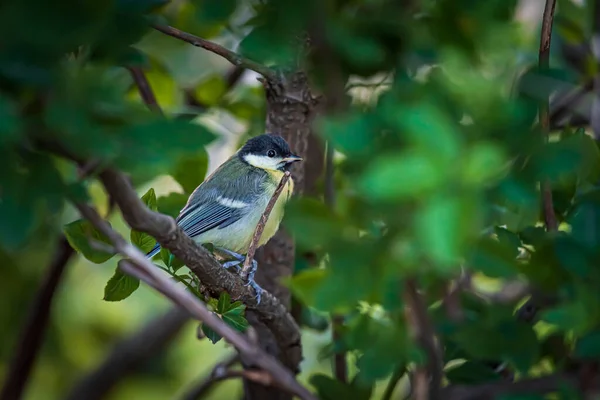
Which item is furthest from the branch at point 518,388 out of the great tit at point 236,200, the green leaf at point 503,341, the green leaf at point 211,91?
the green leaf at point 211,91

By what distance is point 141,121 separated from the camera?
0.81m

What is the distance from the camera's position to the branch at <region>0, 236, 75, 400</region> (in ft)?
7.38

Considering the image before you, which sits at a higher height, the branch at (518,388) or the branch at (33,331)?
the branch at (518,388)

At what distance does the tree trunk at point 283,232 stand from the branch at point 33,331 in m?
0.59

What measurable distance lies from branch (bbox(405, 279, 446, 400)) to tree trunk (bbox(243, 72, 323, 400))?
97 centimetres

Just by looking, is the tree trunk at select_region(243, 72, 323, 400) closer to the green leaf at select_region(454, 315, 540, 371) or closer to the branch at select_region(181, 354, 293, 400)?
the branch at select_region(181, 354, 293, 400)

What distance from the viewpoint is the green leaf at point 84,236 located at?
4.10 feet

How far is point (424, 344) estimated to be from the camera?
0.91 metres

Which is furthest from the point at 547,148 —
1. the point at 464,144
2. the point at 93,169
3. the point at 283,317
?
the point at 283,317

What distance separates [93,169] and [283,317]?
3.38 ft

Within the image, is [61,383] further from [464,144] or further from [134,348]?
[464,144]

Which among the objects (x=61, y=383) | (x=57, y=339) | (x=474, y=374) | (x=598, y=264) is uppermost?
(x=598, y=264)

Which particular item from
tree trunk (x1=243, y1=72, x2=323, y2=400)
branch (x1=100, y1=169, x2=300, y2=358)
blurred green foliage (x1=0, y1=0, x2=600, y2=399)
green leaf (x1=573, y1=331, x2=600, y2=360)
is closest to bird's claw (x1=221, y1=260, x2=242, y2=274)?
tree trunk (x1=243, y1=72, x2=323, y2=400)

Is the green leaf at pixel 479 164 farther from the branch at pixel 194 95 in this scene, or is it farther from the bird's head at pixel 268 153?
the branch at pixel 194 95
